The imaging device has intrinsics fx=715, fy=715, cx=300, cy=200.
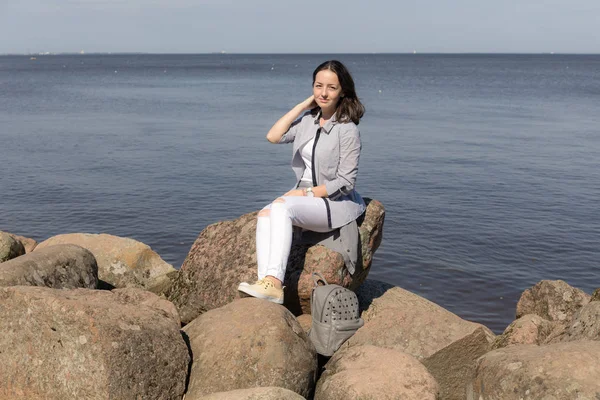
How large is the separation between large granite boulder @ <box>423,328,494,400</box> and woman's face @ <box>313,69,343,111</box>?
9.25 ft

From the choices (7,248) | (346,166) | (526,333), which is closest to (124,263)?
(7,248)

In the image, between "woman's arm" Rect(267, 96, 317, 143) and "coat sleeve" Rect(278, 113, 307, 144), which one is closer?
"woman's arm" Rect(267, 96, 317, 143)

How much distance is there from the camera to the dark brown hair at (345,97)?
25.0ft

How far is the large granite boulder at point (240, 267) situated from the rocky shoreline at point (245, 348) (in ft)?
0.05

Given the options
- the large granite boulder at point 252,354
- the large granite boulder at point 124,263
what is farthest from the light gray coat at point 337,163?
the large granite boulder at point 124,263

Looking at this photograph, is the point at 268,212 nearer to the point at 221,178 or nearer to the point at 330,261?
the point at 330,261

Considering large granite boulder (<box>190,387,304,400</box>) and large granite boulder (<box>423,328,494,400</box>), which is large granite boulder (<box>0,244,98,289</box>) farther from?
large granite boulder (<box>423,328,494,400</box>)

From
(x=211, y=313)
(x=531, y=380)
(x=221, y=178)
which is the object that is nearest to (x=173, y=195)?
(x=221, y=178)

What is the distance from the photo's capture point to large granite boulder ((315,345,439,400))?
5.64 metres

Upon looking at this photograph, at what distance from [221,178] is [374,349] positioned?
1716cm

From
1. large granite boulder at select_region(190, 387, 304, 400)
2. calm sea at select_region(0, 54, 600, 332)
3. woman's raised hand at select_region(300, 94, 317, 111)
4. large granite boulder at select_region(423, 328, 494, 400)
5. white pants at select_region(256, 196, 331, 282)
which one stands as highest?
woman's raised hand at select_region(300, 94, 317, 111)

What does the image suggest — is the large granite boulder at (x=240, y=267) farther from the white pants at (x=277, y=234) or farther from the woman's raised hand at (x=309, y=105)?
the woman's raised hand at (x=309, y=105)

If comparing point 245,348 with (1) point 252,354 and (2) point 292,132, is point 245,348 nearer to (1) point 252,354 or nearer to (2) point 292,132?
(1) point 252,354

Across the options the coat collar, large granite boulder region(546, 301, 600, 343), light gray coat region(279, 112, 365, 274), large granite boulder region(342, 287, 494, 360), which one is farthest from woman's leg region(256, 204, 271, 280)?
large granite boulder region(546, 301, 600, 343)
